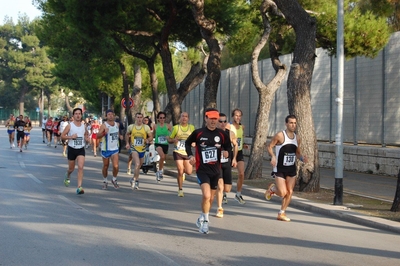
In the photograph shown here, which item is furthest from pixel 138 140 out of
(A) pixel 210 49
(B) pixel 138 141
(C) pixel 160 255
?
(C) pixel 160 255

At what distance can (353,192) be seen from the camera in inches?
615

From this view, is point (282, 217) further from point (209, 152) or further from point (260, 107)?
point (260, 107)

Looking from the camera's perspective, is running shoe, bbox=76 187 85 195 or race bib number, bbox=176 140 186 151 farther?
race bib number, bbox=176 140 186 151

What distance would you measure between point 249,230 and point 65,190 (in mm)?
6353

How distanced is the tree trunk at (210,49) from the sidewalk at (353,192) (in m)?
2.81

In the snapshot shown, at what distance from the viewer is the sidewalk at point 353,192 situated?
11.3 metres

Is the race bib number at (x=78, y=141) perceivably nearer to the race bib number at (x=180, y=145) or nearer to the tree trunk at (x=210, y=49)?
the race bib number at (x=180, y=145)

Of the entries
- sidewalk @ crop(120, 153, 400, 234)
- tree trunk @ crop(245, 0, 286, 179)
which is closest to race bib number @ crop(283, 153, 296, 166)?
sidewalk @ crop(120, 153, 400, 234)

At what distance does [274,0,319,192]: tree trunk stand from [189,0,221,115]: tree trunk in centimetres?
506

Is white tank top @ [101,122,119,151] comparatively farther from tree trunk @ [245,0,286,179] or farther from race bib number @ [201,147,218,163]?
race bib number @ [201,147,218,163]

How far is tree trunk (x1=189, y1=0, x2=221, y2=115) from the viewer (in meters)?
19.8

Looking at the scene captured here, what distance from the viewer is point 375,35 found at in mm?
18734

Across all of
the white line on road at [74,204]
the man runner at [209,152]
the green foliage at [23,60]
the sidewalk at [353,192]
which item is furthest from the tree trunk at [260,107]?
the green foliage at [23,60]

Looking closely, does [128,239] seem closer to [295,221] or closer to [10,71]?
[295,221]
